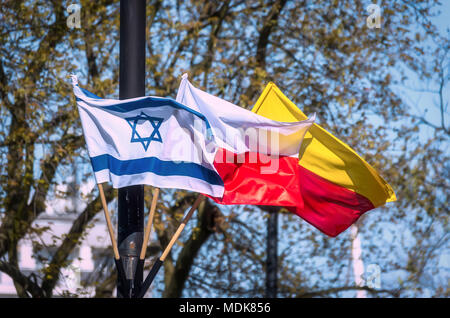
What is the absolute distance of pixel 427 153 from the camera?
48.2 ft

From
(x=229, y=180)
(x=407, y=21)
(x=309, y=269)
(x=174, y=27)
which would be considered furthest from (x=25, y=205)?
(x=407, y=21)

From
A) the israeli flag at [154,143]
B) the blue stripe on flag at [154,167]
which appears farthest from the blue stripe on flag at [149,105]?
the blue stripe on flag at [154,167]

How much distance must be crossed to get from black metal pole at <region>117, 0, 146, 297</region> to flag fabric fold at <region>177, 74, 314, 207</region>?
777 millimetres

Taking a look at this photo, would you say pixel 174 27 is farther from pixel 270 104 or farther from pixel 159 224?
pixel 270 104

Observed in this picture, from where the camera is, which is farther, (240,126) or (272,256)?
(272,256)

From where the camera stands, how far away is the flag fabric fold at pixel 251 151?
23.0 feet

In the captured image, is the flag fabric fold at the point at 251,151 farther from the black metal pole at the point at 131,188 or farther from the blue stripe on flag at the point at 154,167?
the black metal pole at the point at 131,188

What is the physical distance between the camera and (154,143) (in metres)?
6.38

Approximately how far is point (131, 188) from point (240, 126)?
1419mm
